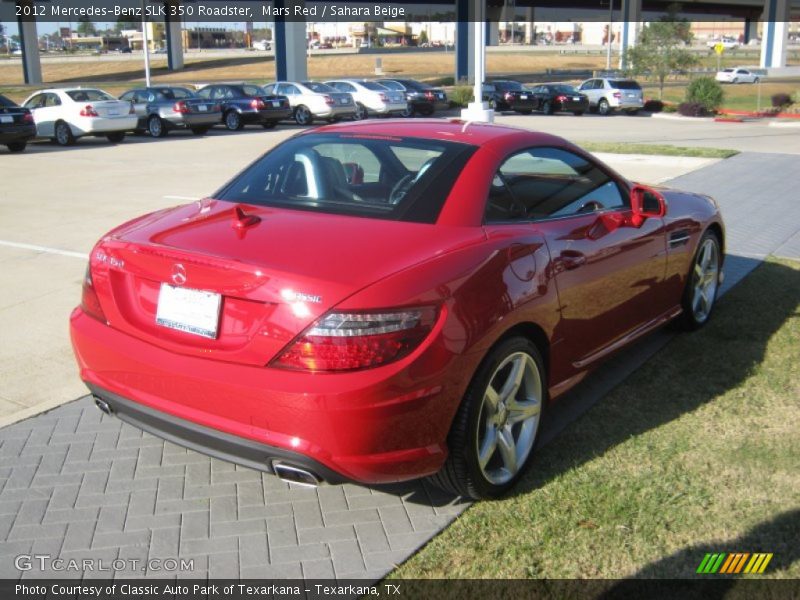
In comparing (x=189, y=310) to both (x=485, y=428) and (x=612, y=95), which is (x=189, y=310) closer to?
(x=485, y=428)

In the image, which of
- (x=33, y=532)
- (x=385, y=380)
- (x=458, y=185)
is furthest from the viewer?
(x=458, y=185)

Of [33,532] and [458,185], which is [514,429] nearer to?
[458,185]

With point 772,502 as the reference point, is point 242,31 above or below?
above

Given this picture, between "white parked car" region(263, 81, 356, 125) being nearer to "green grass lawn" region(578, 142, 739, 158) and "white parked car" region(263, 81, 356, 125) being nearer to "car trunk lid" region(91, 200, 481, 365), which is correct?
"green grass lawn" region(578, 142, 739, 158)

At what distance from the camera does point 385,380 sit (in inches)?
120

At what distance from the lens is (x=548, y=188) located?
15.0ft

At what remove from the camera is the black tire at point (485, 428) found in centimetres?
343

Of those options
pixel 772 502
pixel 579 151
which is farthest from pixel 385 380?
pixel 579 151

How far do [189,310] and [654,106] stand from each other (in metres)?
37.6

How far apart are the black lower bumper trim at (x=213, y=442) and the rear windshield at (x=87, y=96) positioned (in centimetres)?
2166

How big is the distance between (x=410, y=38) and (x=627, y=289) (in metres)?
173

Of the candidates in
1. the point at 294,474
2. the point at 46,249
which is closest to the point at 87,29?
the point at 46,249

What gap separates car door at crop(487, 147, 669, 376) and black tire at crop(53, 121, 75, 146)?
2082cm

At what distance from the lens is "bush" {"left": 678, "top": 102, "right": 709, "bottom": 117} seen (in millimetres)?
34656
